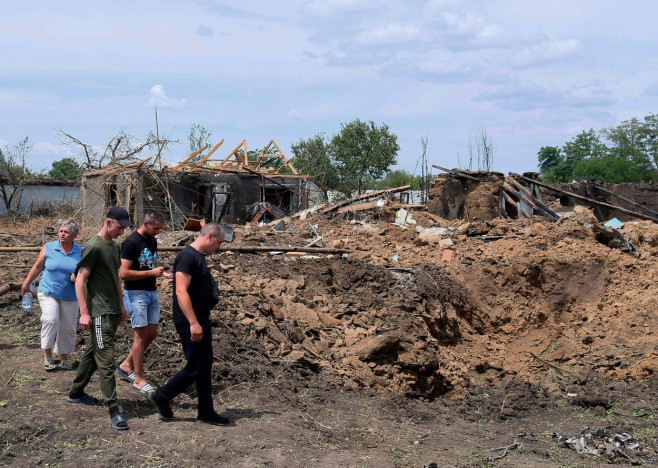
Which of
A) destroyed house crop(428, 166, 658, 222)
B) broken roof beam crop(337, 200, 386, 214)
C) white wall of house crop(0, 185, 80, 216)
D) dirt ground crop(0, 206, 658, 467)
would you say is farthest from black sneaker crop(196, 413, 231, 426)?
white wall of house crop(0, 185, 80, 216)

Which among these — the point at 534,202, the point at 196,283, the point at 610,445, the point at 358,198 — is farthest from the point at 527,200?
the point at 196,283

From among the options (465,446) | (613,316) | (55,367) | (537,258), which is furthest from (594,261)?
(55,367)

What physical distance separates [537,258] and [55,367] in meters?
9.00

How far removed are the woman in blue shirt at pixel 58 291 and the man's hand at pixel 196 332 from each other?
173 centimetres

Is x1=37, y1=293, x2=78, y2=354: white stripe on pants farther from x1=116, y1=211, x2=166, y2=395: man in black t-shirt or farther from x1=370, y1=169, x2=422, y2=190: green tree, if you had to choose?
x1=370, y1=169, x2=422, y2=190: green tree

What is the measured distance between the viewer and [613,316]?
10.5 m

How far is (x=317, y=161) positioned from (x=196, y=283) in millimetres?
33136

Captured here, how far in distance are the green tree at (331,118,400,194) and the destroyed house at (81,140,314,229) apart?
12.0m

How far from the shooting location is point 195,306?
16.6ft

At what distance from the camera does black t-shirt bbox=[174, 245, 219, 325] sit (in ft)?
16.4

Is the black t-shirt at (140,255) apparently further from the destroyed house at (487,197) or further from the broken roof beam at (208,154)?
the broken roof beam at (208,154)

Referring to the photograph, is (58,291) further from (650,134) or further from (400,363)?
(650,134)

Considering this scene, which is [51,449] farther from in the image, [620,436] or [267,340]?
[620,436]

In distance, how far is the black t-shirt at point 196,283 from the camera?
4984mm
